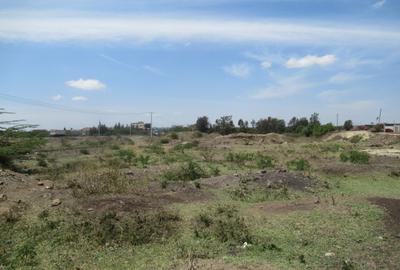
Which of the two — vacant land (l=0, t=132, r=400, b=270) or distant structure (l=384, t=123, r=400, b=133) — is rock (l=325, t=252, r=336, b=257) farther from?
distant structure (l=384, t=123, r=400, b=133)

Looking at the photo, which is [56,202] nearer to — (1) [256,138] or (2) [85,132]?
(1) [256,138]

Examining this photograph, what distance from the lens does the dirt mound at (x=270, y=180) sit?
44.7 feet

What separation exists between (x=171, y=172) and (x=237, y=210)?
5.87 metres

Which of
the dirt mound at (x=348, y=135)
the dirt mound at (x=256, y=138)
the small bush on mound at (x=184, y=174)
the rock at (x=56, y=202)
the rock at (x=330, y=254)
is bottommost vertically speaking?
the rock at (x=330, y=254)

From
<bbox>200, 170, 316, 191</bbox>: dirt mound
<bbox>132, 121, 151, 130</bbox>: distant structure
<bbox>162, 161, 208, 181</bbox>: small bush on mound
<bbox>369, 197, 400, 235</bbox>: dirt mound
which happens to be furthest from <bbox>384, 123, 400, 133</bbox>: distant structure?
<bbox>369, 197, 400, 235</bbox>: dirt mound

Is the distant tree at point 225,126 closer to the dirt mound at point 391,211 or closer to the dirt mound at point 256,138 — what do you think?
the dirt mound at point 256,138

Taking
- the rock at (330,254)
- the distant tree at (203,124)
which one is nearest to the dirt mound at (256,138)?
the distant tree at (203,124)

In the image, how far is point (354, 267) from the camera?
6.87m

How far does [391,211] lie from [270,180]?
13.6 feet

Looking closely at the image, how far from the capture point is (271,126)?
8238cm

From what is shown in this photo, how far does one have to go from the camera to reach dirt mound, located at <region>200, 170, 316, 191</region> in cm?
1362

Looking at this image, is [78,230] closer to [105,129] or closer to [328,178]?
[328,178]

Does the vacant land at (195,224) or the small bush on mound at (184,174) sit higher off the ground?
the small bush on mound at (184,174)

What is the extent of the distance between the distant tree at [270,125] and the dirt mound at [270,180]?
66.2 meters
